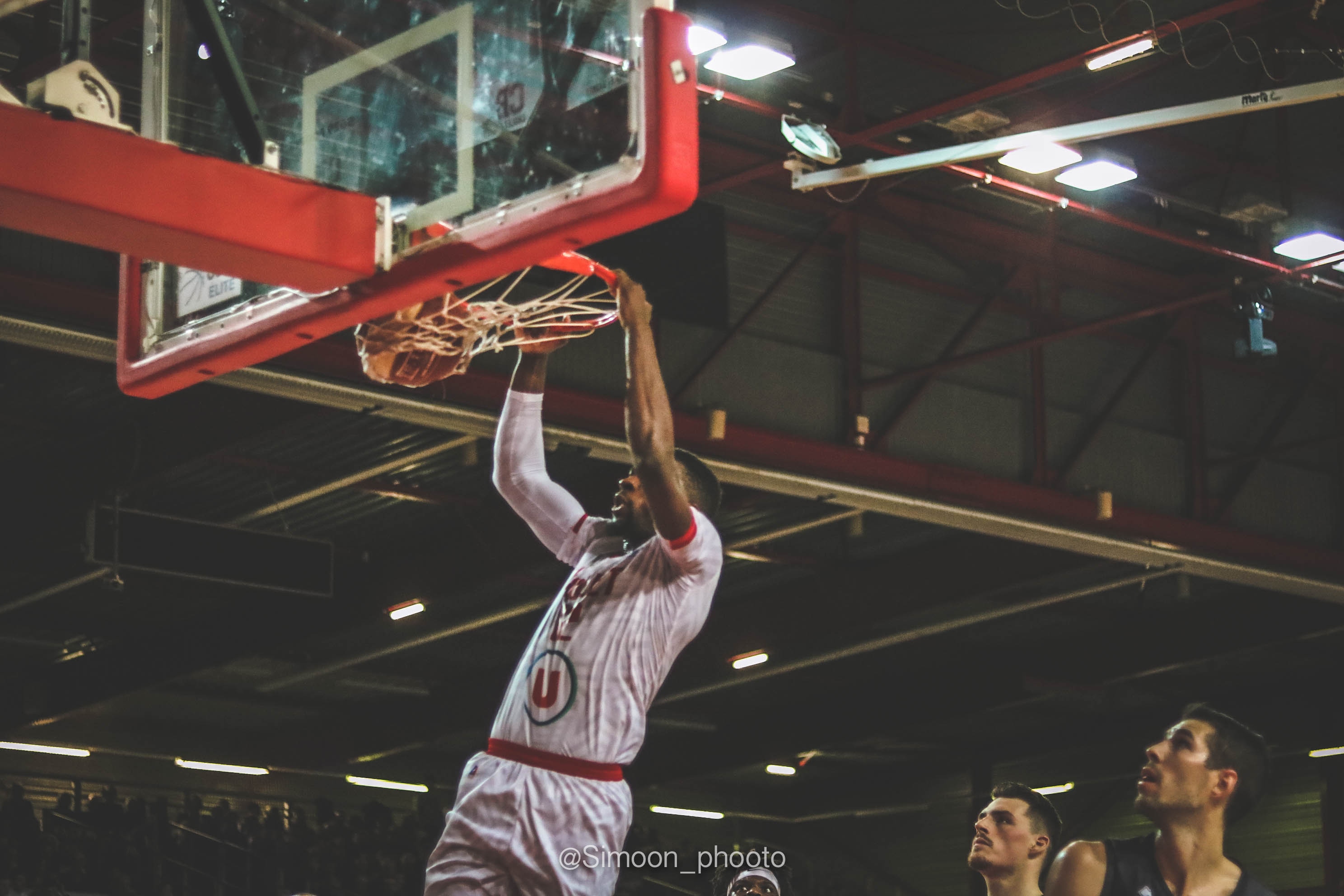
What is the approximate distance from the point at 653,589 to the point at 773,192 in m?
9.56

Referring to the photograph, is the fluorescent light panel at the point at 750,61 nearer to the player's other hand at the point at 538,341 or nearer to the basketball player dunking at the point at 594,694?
the player's other hand at the point at 538,341

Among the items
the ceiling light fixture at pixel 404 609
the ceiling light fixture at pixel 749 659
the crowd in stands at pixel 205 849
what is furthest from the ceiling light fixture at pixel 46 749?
the ceiling light fixture at pixel 749 659

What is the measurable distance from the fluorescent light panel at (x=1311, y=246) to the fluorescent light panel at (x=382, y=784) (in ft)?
52.3

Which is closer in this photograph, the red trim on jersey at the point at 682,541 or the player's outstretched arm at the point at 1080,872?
the player's outstretched arm at the point at 1080,872

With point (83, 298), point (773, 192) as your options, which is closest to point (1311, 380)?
point (773, 192)

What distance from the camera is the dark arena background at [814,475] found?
13133 millimetres

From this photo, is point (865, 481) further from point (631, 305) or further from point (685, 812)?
point (685, 812)

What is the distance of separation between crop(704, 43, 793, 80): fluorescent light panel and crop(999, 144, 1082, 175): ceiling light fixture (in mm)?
2162

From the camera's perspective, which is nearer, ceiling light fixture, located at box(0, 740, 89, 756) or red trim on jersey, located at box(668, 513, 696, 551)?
red trim on jersey, located at box(668, 513, 696, 551)

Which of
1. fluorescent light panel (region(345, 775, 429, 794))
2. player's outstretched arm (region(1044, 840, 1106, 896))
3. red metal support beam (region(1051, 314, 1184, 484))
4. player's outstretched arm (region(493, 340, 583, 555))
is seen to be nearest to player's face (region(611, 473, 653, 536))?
player's outstretched arm (region(493, 340, 583, 555))

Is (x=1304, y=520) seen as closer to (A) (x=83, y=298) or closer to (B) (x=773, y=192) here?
(B) (x=773, y=192)

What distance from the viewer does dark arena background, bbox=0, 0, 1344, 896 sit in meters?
13.1

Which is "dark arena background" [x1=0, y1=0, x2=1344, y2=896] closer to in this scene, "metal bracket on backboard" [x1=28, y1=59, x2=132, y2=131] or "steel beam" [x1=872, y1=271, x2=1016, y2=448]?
"steel beam" [x1=872, y1=271, x2=1016, y2=448]

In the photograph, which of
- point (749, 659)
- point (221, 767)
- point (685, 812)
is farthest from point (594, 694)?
point (685, 812)
